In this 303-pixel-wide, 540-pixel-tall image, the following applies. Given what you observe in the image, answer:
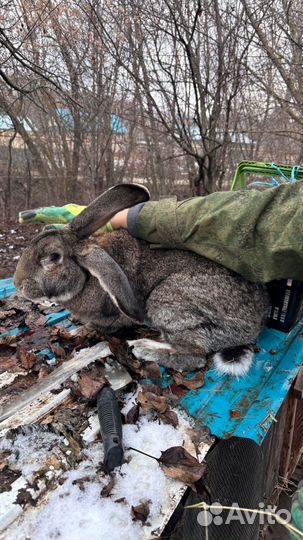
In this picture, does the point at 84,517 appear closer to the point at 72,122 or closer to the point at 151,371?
the point at 151,371

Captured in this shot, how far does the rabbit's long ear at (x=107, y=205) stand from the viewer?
293cm

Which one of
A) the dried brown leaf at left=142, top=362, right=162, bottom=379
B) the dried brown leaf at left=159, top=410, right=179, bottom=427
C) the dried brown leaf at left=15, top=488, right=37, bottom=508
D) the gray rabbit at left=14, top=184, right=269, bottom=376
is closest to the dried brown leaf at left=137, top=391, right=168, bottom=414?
the dried brown leaf at left=159, top=410, right=179, bottom=427

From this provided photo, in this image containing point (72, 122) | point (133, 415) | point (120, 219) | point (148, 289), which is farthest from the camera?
point (72, 122)

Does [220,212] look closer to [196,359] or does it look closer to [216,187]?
[196,359]

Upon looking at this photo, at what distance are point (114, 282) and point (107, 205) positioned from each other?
2.08 ft

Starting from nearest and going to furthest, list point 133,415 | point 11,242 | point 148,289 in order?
point 133,415 < point 148,289 < point 11,242

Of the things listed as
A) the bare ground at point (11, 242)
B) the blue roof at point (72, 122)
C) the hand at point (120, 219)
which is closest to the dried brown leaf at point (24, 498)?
the hand at point (120, 219)

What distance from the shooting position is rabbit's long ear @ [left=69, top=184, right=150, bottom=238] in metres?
2.93

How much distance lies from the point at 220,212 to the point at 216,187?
5.38 metres

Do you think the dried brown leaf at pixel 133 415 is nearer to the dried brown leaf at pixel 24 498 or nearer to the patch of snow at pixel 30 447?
the patch of snow at pixel 30 447

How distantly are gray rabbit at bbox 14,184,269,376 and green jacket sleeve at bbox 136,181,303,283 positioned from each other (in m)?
0.22

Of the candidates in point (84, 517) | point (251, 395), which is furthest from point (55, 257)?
point (84, 517)

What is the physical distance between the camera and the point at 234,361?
2.59m

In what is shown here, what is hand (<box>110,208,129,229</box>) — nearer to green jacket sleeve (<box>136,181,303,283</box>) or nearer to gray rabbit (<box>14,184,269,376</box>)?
gray rabbit (<box>14,184,269,376</box>)
